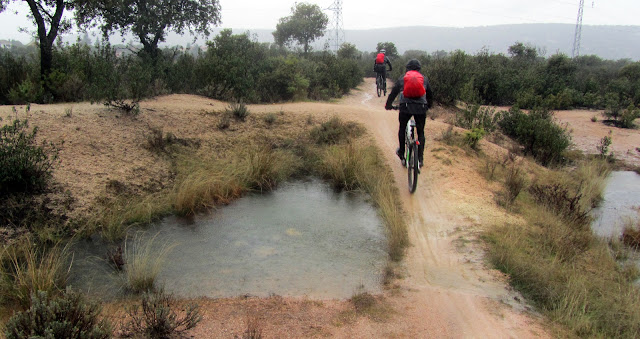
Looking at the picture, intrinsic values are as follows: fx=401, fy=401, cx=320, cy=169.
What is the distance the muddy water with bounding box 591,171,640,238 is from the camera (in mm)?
7549

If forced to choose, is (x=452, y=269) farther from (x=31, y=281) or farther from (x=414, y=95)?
(x=31, y=281)

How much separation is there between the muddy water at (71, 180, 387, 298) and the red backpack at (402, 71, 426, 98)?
7.38 feet

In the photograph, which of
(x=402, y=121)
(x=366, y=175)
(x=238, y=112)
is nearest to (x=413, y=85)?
(x=402, y=121)

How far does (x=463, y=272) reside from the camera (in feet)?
16.9

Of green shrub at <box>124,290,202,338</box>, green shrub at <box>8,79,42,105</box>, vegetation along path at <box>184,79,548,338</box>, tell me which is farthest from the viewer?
green shrub at <box>8,79,42,105</box>

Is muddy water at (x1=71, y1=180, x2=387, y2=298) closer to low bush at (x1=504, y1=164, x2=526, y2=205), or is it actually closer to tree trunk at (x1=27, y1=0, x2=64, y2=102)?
low bush at (x1=504, y1=164, x2=526, y2=205)

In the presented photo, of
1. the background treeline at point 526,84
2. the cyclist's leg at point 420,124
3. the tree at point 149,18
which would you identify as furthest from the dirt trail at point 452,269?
the tree at point 149,18

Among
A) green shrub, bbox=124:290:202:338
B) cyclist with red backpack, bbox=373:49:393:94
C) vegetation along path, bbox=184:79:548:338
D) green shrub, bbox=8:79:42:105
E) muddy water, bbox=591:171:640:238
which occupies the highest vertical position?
cyclist with red backpack, bbox=373:49:393:94

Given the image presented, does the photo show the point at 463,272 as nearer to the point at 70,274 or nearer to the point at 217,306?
the point at 217,306

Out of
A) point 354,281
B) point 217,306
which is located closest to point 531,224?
point 354,281

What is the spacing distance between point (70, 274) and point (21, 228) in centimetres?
147

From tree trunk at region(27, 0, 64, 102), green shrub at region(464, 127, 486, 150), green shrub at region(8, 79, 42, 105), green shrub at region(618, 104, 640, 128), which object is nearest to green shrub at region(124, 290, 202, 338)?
green shrub at region(464, 127, 486, 150)

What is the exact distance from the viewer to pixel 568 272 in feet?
16.1

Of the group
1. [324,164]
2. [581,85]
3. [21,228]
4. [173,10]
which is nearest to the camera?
[21,228]
